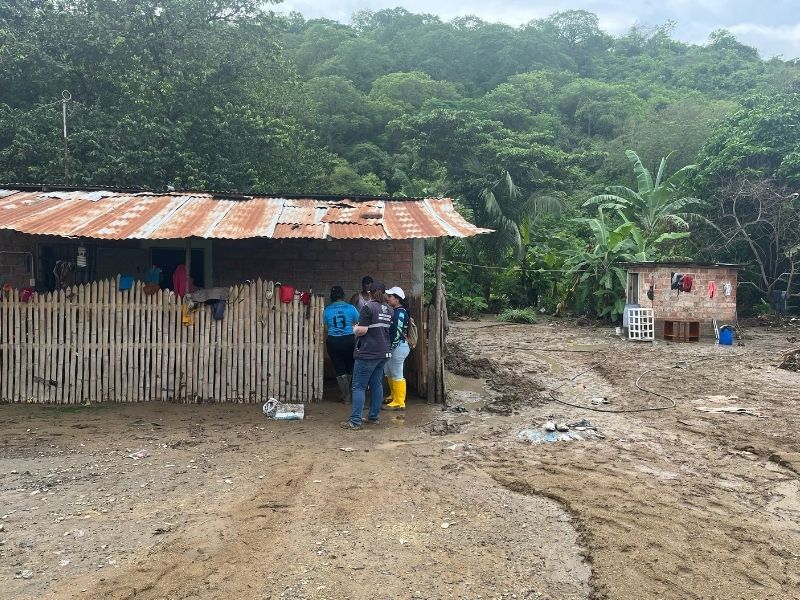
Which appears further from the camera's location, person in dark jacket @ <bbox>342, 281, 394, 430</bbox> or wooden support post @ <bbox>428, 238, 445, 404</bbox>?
wooden support post @ <bbox>428, 238, 445, 404</bbox>

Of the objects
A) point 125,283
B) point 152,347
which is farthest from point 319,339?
point 125,283

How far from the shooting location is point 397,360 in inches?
305

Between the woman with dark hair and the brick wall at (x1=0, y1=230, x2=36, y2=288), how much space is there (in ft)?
18.4

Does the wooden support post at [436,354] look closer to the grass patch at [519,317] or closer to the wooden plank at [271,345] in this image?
the wooden plank at [271,345]

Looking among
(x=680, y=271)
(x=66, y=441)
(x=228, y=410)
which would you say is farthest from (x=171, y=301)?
(x=680, y=271)

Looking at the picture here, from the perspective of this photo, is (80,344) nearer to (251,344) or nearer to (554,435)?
(251,344)

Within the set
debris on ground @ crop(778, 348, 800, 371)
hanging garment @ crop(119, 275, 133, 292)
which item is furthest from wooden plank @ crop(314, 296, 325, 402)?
debris on ground @ crop(778, 348, 800, 371)

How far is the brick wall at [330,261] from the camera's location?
31.4 feet

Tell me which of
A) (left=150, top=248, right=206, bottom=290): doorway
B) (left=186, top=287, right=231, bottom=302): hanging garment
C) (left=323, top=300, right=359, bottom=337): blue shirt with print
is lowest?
(left=323, top=300, right=359, bottom=337): blue shirt with print

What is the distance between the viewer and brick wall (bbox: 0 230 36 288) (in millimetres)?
8773

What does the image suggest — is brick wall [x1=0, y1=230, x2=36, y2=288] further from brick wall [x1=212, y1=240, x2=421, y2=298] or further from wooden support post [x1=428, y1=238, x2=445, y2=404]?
wooden support post [x1=428, y1=238, x2=445, y2=404]

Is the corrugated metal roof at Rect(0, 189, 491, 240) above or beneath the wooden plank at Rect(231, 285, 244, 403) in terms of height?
above

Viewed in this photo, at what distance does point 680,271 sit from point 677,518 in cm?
1334

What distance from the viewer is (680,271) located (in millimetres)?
16375
